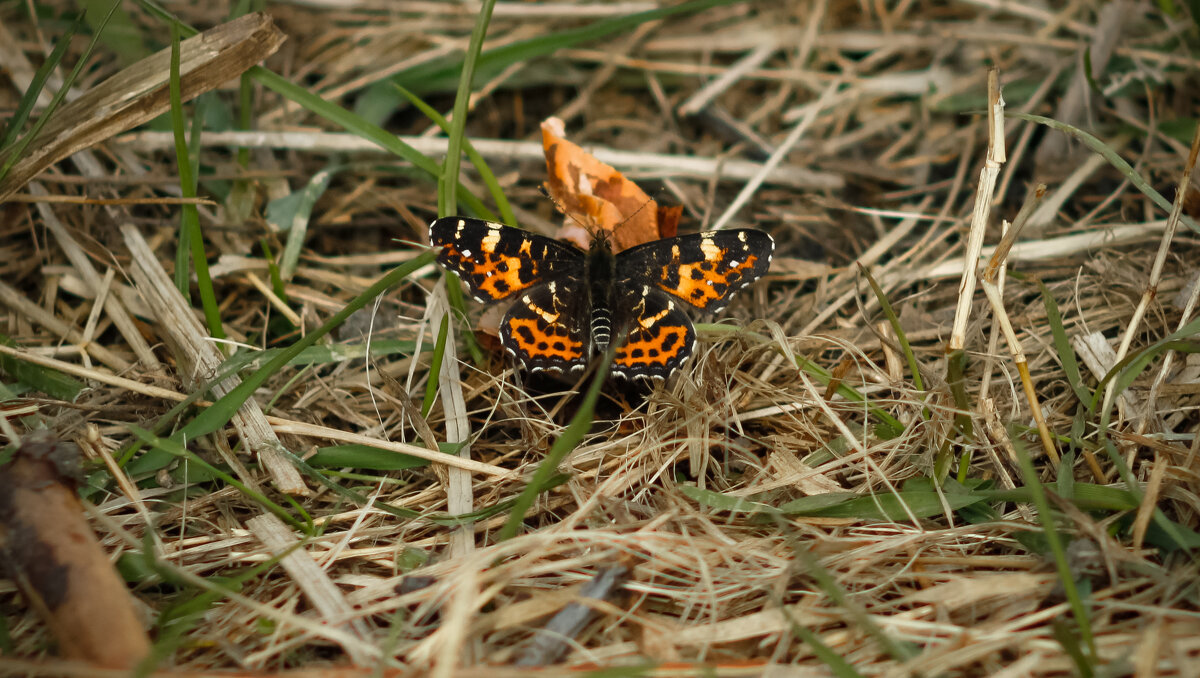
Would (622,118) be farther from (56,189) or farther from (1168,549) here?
(1168,549)

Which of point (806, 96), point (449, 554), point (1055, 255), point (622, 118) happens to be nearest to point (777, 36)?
point (806, 96)

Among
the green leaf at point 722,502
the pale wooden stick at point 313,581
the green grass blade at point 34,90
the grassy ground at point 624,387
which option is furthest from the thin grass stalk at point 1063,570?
the green grass blade at point 34,90

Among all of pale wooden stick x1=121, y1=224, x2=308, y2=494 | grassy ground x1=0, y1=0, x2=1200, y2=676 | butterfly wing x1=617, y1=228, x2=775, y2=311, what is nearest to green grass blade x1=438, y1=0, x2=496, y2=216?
grassy ground x1=0, y1=0, x2=1200, y2=676

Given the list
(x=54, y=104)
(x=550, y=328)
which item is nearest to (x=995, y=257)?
(x=550, y=328)

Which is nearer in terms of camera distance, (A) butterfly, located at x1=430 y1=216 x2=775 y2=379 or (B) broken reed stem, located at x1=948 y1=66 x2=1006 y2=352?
(B) broken reed stem, located at x1=948 y1=66 x2=1006 y2=352

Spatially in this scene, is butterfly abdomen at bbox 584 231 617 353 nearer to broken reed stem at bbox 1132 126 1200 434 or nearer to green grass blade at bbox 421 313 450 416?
green grass blade at bbox 421 313 450 416

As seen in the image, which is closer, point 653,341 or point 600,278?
point 653,341

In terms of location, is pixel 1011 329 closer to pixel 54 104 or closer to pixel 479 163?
pixel 479 163
